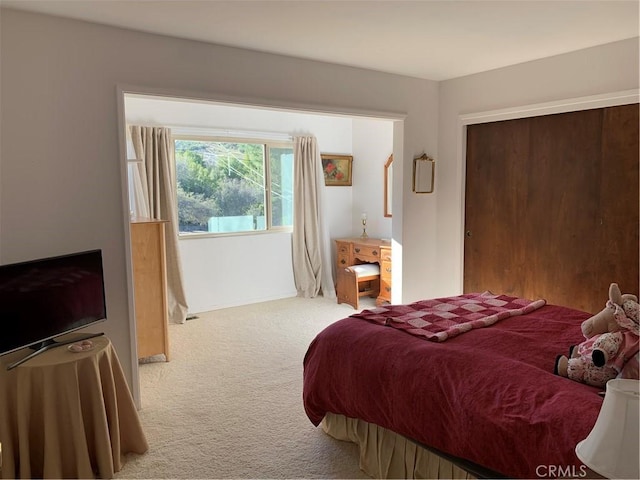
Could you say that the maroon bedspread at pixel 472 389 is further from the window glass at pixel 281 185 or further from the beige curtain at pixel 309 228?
the window glass at pixel 281 185

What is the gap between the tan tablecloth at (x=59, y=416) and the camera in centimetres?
215

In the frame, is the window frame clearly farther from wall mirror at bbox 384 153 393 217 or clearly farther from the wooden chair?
wall mirror at bbox 384 153 393 217

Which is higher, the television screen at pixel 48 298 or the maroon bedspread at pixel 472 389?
the television screen at pixel 48 298

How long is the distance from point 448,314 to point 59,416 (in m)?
2.05

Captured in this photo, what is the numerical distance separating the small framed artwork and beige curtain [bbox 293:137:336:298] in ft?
0.89

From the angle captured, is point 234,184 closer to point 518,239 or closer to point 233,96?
point 233,96

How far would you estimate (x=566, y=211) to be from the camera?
11.9 feet

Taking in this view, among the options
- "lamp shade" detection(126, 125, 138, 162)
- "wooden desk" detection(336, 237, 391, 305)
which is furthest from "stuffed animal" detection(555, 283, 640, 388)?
"lamp shade" detection(126, 125, 138, 162)

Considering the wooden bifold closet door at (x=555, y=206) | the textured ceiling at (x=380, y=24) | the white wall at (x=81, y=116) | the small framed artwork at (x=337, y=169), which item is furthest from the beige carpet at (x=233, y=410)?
the textured ceiling at (x=380, y=24)

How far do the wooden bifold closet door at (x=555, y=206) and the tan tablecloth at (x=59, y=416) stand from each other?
3233 millimetres

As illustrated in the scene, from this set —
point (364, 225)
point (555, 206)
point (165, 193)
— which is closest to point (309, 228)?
point (364, 225)

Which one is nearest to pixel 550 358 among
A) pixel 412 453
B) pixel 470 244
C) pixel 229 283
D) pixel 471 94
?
pixel 412 453

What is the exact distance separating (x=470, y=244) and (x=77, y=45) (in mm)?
3464
